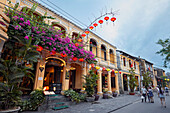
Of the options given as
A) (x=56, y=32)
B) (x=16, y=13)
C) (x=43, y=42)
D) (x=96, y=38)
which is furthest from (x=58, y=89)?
(x=96, y=38)

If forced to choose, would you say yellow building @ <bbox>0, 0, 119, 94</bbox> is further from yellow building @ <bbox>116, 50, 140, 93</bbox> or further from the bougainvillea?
yellow building @ <bbox>116, 50, 140, 93</bbox>

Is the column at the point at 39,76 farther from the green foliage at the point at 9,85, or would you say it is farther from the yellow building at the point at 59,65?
the green foliage at the point at 9,85

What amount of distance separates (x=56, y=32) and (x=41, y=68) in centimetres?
336

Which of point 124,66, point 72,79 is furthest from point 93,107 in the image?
point 124,66

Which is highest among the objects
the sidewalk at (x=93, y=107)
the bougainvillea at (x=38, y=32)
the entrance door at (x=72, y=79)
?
the bougainvillea at (x=38, y=32)

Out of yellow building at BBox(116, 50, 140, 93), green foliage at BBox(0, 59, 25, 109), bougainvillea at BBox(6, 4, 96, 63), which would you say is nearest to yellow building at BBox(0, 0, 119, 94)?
bougainvillea at BBox(6, 4, 96, 63)

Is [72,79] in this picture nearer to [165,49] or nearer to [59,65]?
[59,65]

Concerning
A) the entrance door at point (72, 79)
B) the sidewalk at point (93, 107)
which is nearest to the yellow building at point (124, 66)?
the sidewalk at point (93, 107)

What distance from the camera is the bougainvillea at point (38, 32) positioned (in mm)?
5679

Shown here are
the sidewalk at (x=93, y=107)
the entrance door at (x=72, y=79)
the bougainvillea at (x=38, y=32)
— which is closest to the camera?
the bougainvillea at (x=38, y=32)

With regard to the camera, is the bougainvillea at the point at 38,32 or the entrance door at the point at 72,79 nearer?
the bougainvillea at the point at 38,32

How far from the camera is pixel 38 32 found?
638 cm

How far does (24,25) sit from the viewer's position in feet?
19.6

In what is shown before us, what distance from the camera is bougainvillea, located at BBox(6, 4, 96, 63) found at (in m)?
5.68
